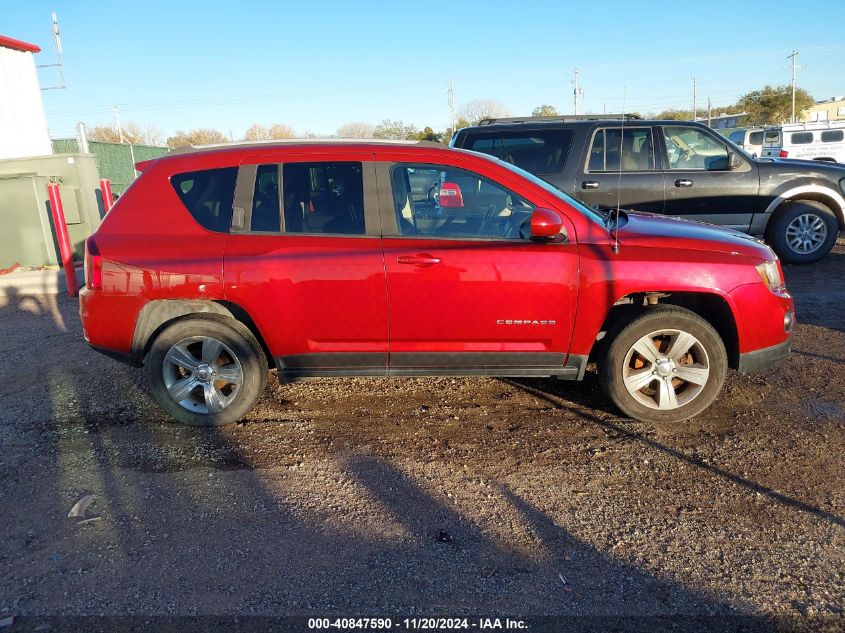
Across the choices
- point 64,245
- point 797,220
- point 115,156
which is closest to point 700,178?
point 797,220

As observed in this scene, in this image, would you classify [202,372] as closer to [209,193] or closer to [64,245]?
[209,193]

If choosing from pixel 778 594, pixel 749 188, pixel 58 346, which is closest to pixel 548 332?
pixel 778 594

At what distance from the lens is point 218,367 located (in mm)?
4211

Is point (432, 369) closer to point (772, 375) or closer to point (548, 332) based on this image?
point (548, 332)

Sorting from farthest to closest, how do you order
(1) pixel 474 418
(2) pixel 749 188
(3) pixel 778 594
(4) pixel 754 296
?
(2) pixel 749 188, (1) pixel 474 418, (4) pixel 754 296, (3) pixel 778 594

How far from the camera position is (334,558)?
9.46 feet

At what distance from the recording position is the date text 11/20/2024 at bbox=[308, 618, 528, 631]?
245 centimetres

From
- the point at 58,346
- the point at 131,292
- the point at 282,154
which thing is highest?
the point at 282,154

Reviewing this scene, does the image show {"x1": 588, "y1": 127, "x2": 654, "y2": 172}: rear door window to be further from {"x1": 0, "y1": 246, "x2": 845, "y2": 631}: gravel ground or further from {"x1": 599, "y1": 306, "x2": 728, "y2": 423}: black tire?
{"x1": 599, "y1": 306, "x2": 728, "y2": 423}: black tire

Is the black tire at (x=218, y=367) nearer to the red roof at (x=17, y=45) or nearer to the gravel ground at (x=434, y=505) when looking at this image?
the gravel ground at (x=434, y=505)

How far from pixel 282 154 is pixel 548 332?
6.83ft

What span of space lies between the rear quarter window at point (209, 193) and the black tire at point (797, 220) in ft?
23.8

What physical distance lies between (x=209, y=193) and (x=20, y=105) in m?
16.0

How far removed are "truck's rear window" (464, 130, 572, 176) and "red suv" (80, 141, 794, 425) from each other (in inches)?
148
